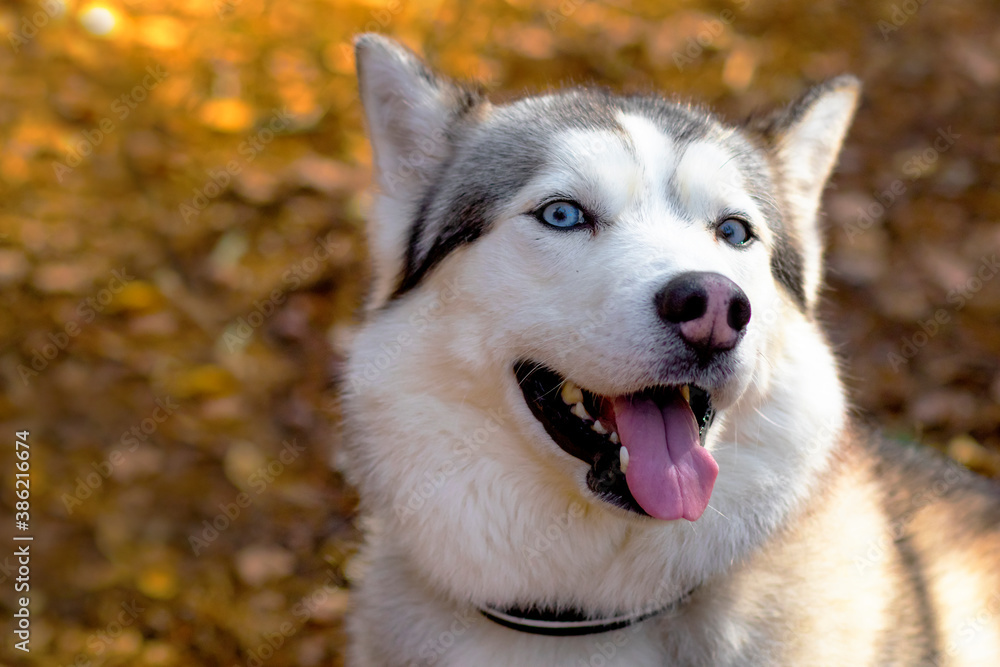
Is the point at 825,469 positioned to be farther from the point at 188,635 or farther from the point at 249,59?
the point at 249,59

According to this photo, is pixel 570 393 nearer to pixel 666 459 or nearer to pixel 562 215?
pixel 666 459

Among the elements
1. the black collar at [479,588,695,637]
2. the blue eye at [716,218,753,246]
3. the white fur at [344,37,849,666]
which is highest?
the blue eye at [716,218,753,246]

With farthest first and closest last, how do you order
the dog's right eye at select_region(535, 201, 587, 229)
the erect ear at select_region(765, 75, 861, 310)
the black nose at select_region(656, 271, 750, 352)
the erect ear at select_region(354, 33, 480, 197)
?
the erect ear at select_region(765, 75, 861, 310)
the erect ear at select_region(354, 33, 480, 197)
the dog's right eye at select_region(535, 201, 587, 229)
the black nose at select_region(656, 271, 750, 352)

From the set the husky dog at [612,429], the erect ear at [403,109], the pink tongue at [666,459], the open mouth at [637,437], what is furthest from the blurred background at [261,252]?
the pink tongue at [666,459]

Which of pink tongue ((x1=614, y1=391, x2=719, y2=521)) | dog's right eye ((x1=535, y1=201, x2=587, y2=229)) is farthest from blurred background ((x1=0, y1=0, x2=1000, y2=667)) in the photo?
pink tongue ((x1=614, y1=391, x2=719, y2=521))

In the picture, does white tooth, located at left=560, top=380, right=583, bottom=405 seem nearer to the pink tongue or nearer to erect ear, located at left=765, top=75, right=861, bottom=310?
the pink tongue

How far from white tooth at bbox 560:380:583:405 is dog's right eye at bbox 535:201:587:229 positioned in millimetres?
436

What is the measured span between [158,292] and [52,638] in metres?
1.85

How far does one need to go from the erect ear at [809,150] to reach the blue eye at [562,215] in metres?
0.83

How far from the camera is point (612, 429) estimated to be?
2.23m

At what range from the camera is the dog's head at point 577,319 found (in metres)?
2.11

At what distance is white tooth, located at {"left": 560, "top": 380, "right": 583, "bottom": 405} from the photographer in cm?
229

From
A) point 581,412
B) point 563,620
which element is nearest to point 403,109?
point 581,412

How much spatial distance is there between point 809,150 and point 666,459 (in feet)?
4.45
